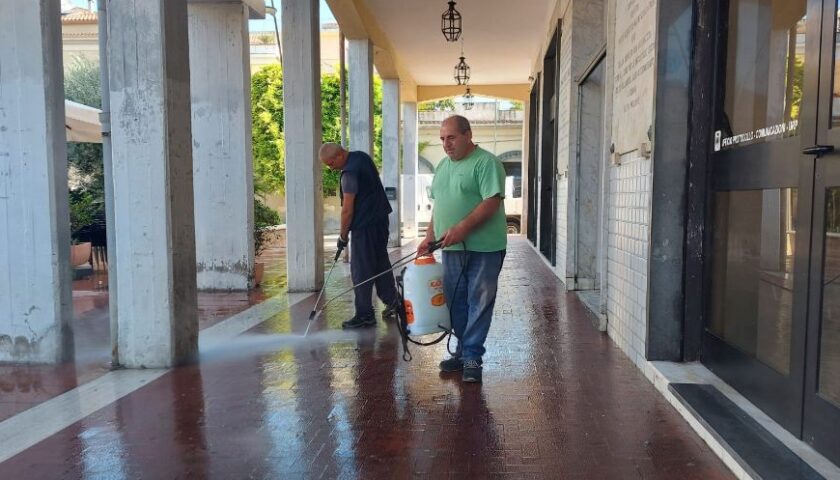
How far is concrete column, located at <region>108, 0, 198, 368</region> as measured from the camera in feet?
13.5

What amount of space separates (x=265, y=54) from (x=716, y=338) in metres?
21.9

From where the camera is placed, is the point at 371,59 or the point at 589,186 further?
the point at 371,59

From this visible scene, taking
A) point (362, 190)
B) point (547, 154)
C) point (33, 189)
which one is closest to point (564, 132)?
point (547, 154)

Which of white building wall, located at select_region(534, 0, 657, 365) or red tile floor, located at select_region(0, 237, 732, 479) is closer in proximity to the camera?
red tile floor, located at select_region(0, 237, 732, 479)

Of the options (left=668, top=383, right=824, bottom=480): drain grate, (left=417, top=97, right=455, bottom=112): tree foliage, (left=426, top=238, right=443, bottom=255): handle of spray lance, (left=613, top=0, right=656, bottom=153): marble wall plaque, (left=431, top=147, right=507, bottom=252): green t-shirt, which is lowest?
(left=668, top=383, right=824, bottom=480): drain grate

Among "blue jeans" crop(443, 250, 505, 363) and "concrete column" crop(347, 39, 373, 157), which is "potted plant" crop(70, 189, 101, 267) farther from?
"blue jeans" crop(443, 250, 505, 363)

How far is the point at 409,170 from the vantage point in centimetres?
1773

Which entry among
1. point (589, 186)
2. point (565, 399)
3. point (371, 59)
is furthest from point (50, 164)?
point (371, 59)

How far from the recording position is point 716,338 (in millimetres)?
3613

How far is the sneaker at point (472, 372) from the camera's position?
12.8 feet

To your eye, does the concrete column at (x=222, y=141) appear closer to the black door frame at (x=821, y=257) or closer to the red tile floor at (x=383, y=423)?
the red tile floor at (x=383, y=423)

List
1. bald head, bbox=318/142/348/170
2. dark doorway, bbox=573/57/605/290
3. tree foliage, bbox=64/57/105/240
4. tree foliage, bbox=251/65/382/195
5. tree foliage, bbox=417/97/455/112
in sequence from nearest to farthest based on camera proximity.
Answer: bald head, bbox=318/142/348/170 < dark doorway, bbox=573/57/605/290 < tree foliage, bbox=64/57/105/240 < tree foliage, bbox=251/65/382/195 < tree foliage, bbox=417/97/455/112

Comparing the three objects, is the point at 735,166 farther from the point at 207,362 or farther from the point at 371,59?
the point at 371,59

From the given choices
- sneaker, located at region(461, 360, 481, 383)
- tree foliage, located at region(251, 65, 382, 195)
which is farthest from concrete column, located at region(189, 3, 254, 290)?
tree foliage, located at region(251, 65, 382, 195)
